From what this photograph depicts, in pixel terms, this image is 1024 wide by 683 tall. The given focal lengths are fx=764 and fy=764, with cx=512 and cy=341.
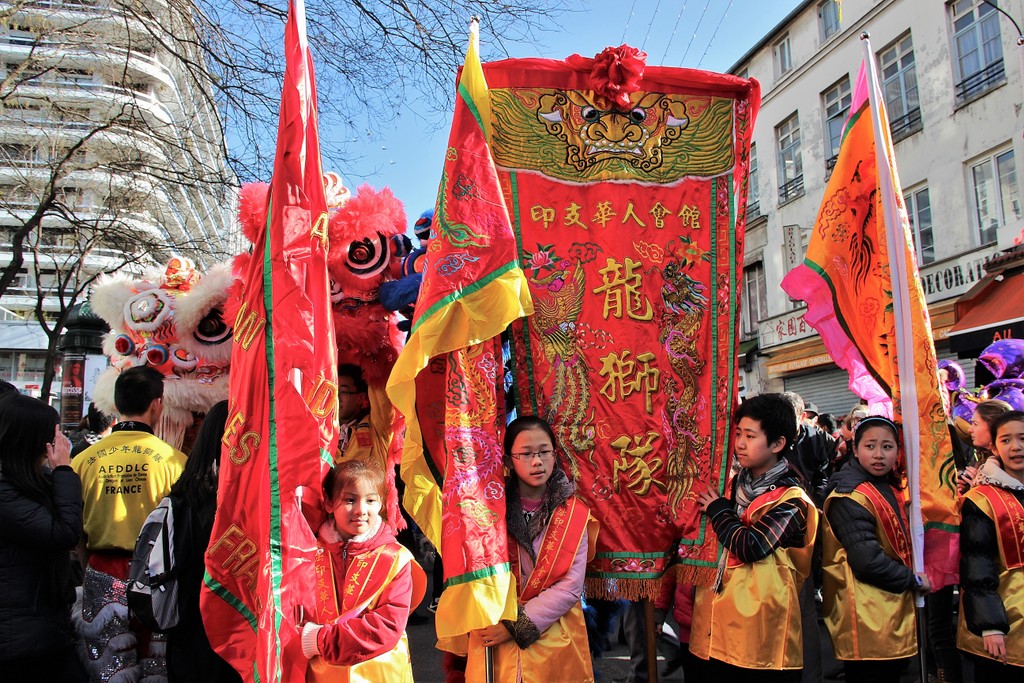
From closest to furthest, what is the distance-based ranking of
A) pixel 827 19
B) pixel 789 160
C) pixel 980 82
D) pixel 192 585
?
pixel 192 585, pixel 980 82, pixel 827 19, pixel 789 160

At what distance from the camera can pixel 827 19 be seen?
1570cm

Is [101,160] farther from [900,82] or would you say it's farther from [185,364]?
[900,82]

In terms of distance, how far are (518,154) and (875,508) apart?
2.06 metres

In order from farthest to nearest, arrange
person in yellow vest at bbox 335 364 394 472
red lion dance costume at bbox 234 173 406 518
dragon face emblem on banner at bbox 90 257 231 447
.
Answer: dragon face emblem on banner at bbox 90 257 231 447 < person in yellow vest at bbox 335 364 394 472 < red lion dance costume at bbox 234 173 406 518

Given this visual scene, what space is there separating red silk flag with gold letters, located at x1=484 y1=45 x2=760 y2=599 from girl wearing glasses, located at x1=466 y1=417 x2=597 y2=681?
0.28 m

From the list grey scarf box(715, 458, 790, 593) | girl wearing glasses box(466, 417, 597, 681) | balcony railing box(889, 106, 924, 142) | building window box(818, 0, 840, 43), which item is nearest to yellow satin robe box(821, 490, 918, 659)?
grey scarf box(715, 458, 790, 593)

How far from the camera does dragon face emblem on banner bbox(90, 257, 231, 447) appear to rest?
12.5 feet

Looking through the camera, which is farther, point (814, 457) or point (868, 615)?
point (814, 457)

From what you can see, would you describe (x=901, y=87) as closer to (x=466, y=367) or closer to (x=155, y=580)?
(x=466, y=367)

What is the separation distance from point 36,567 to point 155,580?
1.63 ft

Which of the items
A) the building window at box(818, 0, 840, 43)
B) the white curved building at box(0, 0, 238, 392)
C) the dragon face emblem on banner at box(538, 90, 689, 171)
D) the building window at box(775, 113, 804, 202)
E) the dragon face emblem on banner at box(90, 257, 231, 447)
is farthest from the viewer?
the building window at box(775, 113, 804, 202)

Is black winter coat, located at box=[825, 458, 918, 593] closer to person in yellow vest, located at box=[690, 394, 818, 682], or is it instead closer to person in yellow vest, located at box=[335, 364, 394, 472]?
person in yellow vest, located at box=[690, 394, 818, 682]

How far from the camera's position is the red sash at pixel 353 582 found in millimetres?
2395

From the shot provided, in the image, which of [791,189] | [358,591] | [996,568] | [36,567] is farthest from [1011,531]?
A: [791,189]
